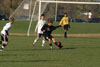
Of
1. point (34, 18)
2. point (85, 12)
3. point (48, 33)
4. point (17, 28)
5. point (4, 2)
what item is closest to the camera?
point (48, 33)

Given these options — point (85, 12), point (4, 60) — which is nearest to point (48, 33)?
point (4, 60)

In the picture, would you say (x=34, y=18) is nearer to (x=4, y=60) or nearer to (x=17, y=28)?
(x=17, y=28)

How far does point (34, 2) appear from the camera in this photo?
38.8 m

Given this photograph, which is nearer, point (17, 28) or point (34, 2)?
point (34, 2)

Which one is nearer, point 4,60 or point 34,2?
point 4,60

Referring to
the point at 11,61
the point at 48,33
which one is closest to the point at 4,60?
the point at 11,61

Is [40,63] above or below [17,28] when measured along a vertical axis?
above

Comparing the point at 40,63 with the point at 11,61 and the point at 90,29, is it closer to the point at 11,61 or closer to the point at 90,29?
the point at 11,61

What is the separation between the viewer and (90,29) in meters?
43.4

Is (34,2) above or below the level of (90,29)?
above

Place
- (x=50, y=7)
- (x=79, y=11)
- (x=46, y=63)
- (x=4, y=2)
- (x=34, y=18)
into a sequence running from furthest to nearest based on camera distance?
(x=4, y=2) < (x=79, y=11) < (x=50, y=7) < (x=34, y=18) < (x=46, y=63)

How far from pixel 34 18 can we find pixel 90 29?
7195 millimetres

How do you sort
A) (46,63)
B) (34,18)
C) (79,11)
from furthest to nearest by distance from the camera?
(79,11) < (34,18) < (46,63)

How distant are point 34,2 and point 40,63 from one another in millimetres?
23415
